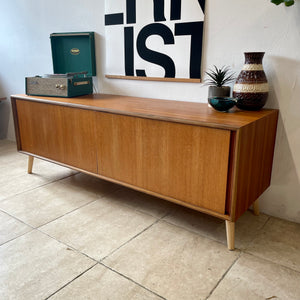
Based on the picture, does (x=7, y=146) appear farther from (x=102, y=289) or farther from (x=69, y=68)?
(x=102, y=289)

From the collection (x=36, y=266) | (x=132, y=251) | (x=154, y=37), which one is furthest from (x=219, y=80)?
(x=36, y=266)

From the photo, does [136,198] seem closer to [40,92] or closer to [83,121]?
[83,121]

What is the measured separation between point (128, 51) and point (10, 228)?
139 cm

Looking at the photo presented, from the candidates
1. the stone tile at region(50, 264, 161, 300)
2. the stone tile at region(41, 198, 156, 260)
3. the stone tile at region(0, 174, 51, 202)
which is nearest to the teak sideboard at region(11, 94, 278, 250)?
the stone tile at region(41, 198, 156, 260)

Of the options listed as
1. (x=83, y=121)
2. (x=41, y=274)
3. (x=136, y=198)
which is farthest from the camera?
(x=136, y=198)

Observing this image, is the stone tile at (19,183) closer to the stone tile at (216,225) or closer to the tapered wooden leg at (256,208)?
the stone tile at (216,225)

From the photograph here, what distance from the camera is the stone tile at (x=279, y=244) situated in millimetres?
1424

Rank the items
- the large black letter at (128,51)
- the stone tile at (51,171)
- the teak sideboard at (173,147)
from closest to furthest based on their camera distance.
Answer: the teak sideboard at (173,147) → the large black letter at (128,51) → the stone tile at (51,171)

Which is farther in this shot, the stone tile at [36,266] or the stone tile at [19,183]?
the stone tile at [19,183]

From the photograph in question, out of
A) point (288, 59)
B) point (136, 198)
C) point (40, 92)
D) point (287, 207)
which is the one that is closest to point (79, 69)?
point (40, 92)

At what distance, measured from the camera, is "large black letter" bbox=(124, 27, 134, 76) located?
6.88 feet

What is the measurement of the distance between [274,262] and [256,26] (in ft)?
4.00

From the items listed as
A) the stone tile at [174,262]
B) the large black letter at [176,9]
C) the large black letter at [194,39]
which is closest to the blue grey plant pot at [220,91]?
the large black letter at [194,39]

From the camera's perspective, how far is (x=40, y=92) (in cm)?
221
